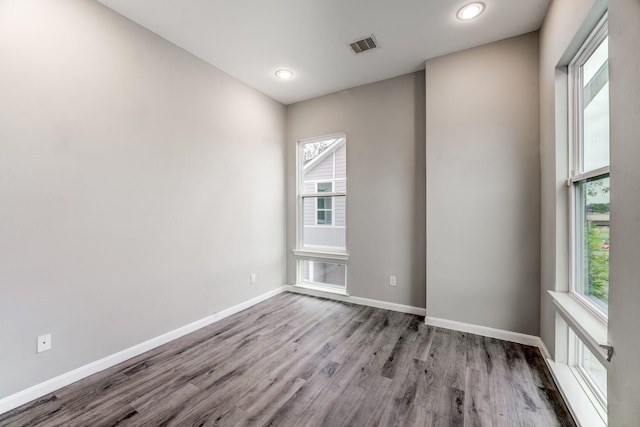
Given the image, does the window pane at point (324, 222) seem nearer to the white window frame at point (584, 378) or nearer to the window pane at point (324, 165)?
the window pane at point (324, 165)

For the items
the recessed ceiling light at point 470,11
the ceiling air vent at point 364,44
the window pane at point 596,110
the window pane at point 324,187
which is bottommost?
the window pane at point 324,187

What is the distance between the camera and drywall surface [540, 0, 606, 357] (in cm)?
181

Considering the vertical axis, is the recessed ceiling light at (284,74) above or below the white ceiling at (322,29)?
above

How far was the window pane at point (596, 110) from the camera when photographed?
61.4 inches

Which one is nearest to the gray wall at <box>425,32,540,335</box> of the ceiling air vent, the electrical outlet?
the ceiling air vent

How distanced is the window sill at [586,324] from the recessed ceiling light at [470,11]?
93.7 inches

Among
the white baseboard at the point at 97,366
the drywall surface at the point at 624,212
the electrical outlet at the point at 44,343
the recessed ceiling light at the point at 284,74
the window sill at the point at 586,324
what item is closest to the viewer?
the drywall surface at the point at 624,212

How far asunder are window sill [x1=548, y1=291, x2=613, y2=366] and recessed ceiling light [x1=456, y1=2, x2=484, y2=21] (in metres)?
2.38

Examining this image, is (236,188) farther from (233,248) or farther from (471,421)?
(471,421)

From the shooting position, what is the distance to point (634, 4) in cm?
105

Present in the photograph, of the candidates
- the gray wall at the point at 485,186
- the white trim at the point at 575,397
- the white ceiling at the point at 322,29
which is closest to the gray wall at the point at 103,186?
the white ceiling at the point at 322,29

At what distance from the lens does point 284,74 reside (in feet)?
10.6

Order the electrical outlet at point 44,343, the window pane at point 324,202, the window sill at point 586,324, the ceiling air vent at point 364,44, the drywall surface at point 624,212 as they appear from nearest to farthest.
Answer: the drywall surface at point 624,212 < the window sill at point 586,324 < the electrical outlet at point 44,343 < the ceiling air vent at point 364,44 < the window pane at point 324,202

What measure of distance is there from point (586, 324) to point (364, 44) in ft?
9.32
